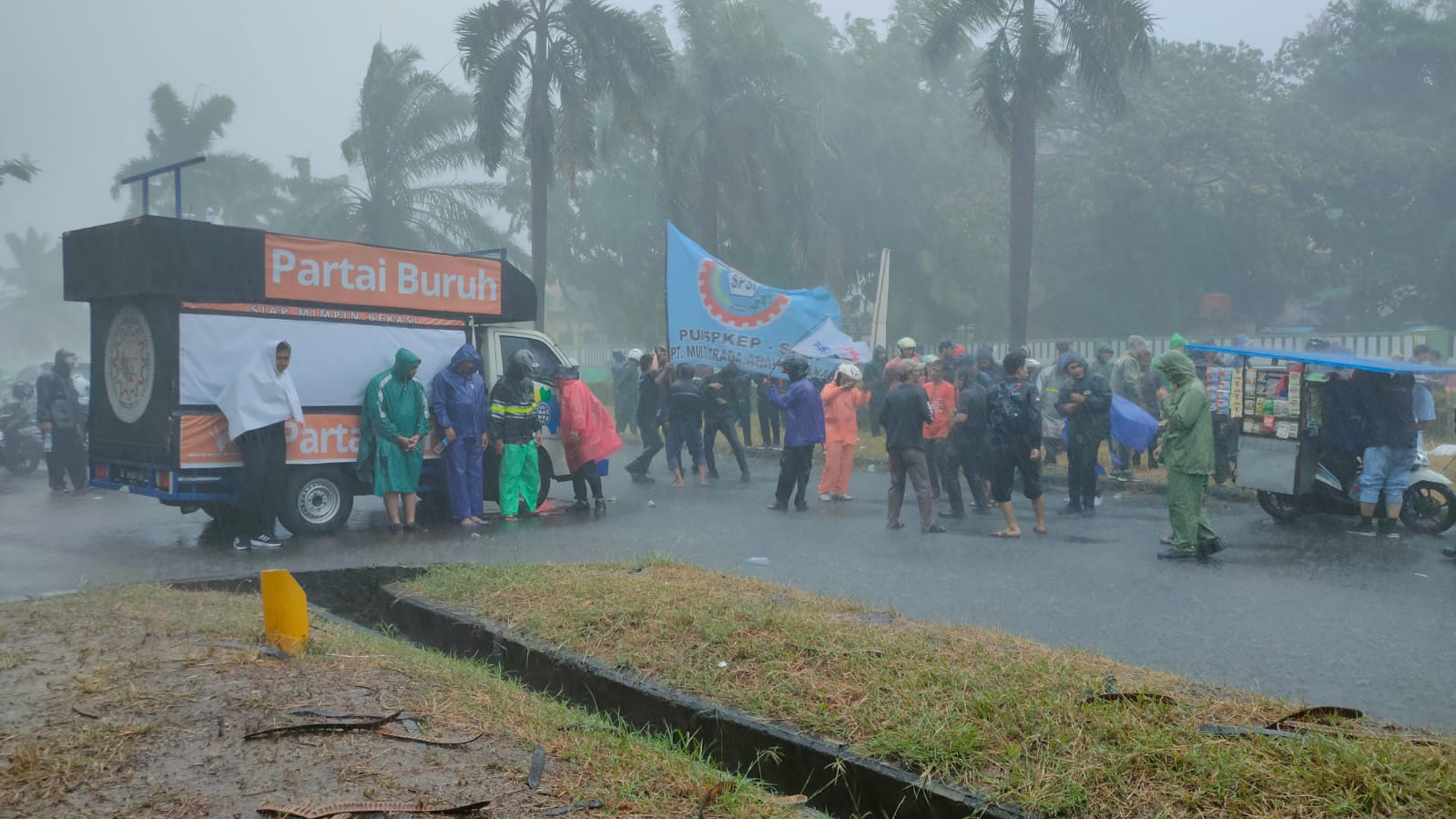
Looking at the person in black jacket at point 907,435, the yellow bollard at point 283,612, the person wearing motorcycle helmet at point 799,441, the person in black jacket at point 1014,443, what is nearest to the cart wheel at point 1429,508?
the person in black jacket at point 1014,443

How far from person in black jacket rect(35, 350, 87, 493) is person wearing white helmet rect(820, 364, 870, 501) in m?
9.75

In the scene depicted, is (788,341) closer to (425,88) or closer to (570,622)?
(570,622)

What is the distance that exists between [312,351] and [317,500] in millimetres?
1432

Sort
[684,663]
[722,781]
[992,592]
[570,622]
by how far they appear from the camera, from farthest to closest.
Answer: [992,592]
[570,622]
[684,663]
[722,781]

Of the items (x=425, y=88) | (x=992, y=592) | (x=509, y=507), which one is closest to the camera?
(x=992, y=592)

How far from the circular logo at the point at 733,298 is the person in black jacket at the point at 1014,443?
6.25m

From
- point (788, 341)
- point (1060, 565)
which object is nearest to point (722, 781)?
point (1060, 565)

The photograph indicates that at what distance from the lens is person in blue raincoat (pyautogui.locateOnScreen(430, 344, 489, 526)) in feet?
37.9

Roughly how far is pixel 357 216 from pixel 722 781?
34002mm

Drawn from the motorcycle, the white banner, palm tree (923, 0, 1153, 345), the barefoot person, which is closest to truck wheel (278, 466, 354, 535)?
the barefoot person

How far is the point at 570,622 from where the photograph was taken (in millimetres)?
6004

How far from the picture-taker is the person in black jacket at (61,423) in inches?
597

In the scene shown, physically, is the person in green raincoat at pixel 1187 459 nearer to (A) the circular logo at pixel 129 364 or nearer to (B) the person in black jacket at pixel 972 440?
(B) the person in black jacket at pixel 972 440

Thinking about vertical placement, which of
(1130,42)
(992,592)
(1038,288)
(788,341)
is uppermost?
(1130,42)
